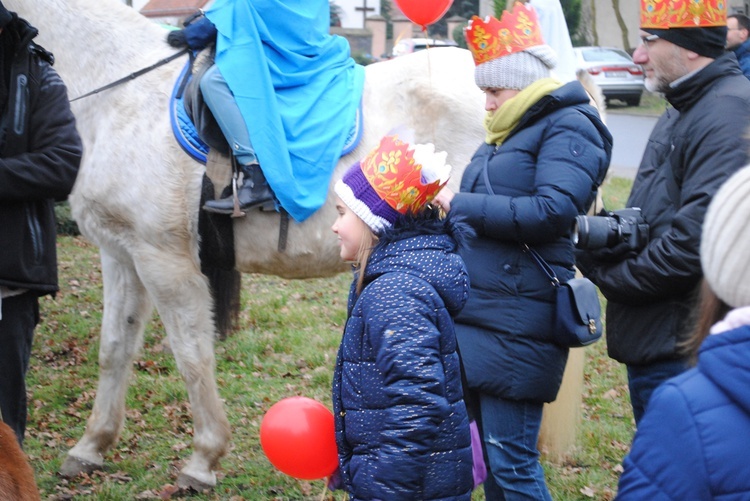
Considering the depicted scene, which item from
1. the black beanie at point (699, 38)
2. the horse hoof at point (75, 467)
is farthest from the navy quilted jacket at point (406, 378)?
the horse hoof at point (75, 467)

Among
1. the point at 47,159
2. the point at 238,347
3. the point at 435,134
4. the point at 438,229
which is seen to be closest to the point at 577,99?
the point at 438,229

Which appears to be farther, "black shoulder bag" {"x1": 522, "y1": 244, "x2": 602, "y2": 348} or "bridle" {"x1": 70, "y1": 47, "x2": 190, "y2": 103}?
"bridle" {"x1": 70, "y1": 47, "x2": 190, "y2": 103}

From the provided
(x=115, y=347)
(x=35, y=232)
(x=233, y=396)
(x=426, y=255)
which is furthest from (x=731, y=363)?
(x=233, y=396)

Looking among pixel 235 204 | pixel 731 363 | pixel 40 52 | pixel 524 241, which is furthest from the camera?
pixel 235 204

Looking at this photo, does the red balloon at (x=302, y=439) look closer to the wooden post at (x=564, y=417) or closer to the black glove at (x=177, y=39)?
the wooden post at (x=564, y=417)

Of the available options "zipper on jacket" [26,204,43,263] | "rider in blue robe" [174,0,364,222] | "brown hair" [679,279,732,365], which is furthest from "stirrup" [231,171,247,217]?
"brown hair" [679,279,732,365]

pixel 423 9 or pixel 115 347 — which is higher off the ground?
pixel 423 9

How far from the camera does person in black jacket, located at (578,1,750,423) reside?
2.86m

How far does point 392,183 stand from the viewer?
2.54 m

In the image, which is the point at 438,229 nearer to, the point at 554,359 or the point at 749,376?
the point at 554,359

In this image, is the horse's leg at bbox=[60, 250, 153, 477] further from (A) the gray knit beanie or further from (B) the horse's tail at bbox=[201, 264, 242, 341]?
(A) the gray knit beanie

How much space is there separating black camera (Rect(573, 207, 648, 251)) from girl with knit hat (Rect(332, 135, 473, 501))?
585 millimetres

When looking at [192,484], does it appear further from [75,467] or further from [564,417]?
[564,417]

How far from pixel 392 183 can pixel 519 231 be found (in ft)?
2.40
